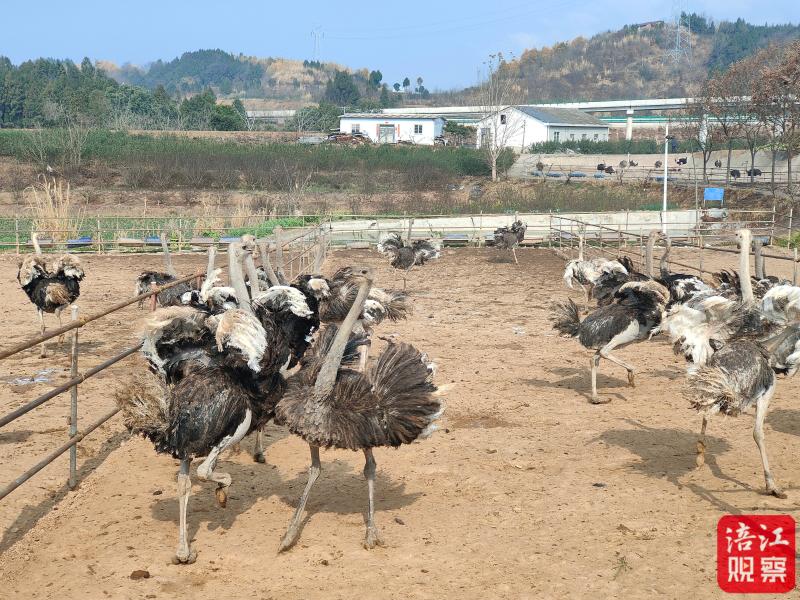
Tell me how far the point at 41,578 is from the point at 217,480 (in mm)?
1071

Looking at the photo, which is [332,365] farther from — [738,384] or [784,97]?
[784,97]

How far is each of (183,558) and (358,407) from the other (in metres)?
1.28

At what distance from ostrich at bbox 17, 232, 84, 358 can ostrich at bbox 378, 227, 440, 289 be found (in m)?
7.91

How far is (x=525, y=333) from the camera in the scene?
1162 centimetres

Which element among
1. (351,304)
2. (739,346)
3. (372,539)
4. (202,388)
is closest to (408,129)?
(351,304)

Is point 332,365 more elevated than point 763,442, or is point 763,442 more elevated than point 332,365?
point 332,365

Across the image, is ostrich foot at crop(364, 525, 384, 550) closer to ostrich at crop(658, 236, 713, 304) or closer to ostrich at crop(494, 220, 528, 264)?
ostrich at crop(658, 236, 713, 304)

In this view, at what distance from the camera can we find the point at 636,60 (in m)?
144

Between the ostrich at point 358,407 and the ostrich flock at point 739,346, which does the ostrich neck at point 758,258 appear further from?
the ostrich at point 358,407

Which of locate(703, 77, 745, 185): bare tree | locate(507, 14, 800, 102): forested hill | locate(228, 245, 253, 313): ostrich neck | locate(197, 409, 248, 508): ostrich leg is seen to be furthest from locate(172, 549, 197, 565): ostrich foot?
locate(507, 14, 800, 102): forested hill

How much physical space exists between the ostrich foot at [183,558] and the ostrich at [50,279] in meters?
6.24

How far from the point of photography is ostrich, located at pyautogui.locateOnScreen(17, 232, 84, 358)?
10.1 meters

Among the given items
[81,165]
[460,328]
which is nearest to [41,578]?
[460,328]

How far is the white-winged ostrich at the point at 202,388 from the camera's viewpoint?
4887 mm
